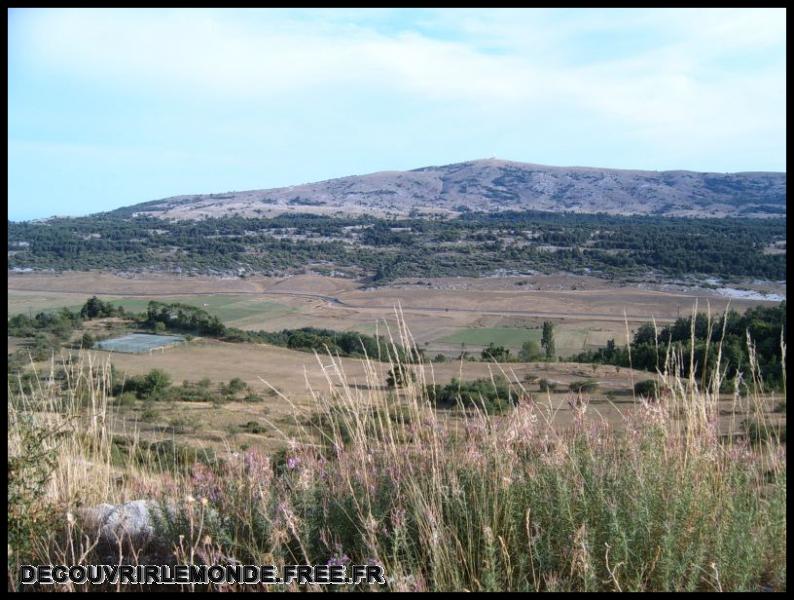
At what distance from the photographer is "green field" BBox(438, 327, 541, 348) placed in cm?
3138

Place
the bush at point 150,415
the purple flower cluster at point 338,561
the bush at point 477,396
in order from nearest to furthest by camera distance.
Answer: the purple flower cluster at point 338,561 < the bush at point 477,396 < the bush at point 150,415

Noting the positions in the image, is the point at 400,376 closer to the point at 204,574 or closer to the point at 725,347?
the point at 204,574

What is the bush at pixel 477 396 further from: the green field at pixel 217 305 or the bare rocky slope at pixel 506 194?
the bare rocky slope at pixel 506 194

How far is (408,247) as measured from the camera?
68562 mm

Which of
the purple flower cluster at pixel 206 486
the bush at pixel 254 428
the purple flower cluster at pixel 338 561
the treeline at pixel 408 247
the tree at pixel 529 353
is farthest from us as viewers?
the treeline at pixel 408 247

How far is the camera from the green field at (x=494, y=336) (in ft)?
103

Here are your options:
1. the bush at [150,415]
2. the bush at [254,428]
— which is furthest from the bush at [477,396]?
the bush at [150,415]

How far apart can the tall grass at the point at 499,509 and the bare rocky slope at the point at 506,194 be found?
10219 cm

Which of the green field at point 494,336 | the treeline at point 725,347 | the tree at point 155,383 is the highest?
the treeline at point 725,347

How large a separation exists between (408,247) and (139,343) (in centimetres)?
4404

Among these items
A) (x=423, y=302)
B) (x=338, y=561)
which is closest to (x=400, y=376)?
(x=338, y=561)

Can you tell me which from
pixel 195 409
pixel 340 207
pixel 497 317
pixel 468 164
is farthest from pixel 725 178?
pixel 195 409

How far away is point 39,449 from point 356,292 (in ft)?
155

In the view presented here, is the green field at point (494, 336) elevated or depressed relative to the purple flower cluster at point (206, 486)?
depressed
